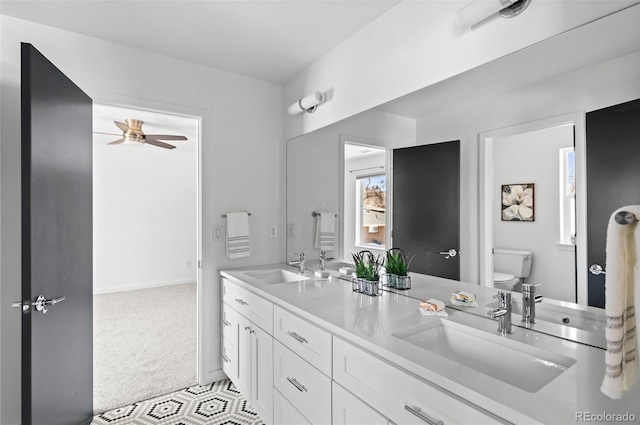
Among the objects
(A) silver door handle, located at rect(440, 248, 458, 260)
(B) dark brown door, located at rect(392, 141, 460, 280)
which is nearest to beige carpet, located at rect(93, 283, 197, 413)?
(B) dark brown door, located at rect(392, 141, 460, 280)

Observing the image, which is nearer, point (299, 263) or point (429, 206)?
point (429, 206)

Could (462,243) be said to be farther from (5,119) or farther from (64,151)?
(5,119)

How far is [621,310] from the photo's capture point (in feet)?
2.24

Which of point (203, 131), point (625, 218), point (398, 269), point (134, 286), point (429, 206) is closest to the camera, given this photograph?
point (625, 218)

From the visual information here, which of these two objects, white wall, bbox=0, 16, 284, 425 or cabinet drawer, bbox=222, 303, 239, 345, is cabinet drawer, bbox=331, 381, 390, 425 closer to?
cabinet drawer, bbox=222, 303, 239, 345

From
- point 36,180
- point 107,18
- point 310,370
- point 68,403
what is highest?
point 107,18

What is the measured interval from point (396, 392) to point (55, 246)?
180 centimetres

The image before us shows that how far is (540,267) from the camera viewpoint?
1274 millimetres

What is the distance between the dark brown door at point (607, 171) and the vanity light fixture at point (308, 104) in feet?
5.26

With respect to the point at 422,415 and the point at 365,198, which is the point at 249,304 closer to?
the point at 365,198

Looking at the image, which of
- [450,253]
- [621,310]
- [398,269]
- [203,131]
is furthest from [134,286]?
[621,310]

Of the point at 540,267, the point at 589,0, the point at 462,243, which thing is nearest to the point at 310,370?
the point at 462,243

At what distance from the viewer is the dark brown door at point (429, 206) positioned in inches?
61.9

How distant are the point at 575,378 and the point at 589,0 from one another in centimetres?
118
